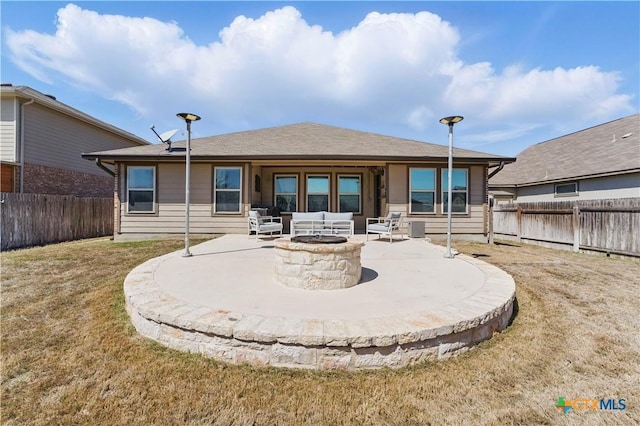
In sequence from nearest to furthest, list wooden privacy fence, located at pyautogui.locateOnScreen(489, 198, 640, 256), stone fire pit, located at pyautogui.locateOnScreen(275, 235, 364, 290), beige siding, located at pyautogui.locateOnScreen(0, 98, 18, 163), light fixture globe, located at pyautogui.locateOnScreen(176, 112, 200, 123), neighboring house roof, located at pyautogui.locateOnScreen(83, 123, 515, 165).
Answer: stone fire pit, located at pyautogui.locateOnScreen(275, 235, 364, 290) < light fixture globe, located at pyautogui.locateOnScreen(176, 112, 200, 123) < wooden privacy fence, located at pyautogui.locateOnScreen(489, 198, 640, 256) < neighboring house roof, located at pyautogui.locateOnScreen(83, 123, 515, 165) < beige siding, located at pyautogui.locateOnScreen(0, 98, 18, 163)

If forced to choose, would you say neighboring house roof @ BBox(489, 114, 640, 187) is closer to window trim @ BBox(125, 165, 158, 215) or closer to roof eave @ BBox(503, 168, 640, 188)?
roof eave @ BBox(503, 168, 640, 188)

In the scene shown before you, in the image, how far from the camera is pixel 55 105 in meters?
12.3

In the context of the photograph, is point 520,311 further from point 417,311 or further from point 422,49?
point 422,49

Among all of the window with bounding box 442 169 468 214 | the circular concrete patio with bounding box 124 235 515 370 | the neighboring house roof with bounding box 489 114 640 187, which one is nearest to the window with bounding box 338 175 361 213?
the window with bounding box 442 169 468 214

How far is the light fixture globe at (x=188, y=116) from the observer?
5.78 metres

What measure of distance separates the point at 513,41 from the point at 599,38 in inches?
110

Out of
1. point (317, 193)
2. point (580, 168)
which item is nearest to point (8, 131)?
point (317, 193)

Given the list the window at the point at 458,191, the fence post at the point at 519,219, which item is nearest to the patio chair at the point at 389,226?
the window at the point at 458,191

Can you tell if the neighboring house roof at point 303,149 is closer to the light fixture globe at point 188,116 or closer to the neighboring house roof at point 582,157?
the light fixture globe at point 188,116

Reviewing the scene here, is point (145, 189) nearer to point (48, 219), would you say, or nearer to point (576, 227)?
point (48, 219)

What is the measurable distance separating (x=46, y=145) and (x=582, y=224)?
20.5 meters

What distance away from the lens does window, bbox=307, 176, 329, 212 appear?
1080cm

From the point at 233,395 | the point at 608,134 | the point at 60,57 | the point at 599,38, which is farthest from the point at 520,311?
the point at 60,57

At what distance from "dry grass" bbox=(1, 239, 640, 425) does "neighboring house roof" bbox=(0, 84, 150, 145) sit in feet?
39.6
